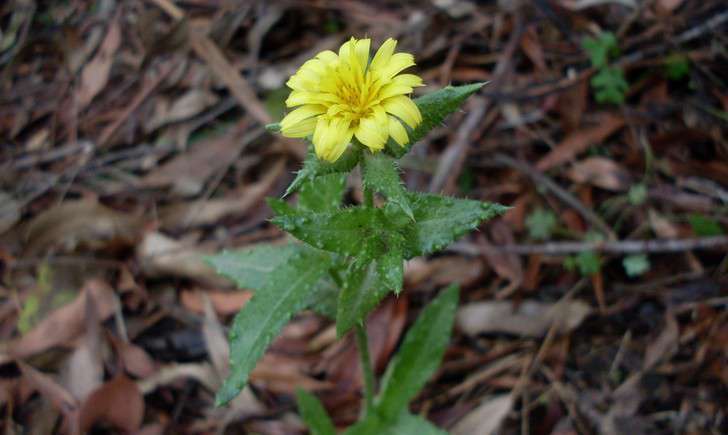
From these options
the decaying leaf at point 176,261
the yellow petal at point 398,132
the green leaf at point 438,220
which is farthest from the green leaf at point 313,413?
the yellow petal at point 398,132

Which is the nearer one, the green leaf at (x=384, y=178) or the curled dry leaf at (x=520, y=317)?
the green leaf at (x=384, y=178)

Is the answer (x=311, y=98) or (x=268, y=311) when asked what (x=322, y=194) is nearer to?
(x=268, y=311)

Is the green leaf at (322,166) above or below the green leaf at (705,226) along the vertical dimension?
above

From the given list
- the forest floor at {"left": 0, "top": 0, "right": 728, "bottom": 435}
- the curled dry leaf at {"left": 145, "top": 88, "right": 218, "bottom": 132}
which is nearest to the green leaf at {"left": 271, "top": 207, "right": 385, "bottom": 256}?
the forest floor at {"left": 0, "top": 0, "right": 728, "bottom": 435}

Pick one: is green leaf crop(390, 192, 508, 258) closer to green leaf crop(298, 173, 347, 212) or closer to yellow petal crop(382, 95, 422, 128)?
yellow petal crop(382, 95, 422, 128)

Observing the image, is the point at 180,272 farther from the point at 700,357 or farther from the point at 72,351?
the point at 700,357

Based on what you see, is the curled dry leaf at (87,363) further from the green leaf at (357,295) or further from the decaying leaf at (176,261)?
the green leaf at (357,295)

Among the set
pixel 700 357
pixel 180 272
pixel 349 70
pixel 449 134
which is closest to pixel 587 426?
pixel 700 357

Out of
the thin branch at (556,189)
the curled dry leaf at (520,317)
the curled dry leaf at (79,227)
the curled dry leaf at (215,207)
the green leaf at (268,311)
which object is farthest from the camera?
the curled dry leaf at (215,207)
